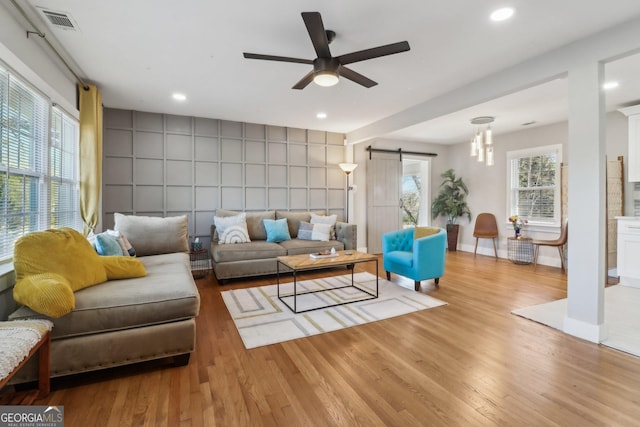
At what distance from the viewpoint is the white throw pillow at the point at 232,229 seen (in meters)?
4.38

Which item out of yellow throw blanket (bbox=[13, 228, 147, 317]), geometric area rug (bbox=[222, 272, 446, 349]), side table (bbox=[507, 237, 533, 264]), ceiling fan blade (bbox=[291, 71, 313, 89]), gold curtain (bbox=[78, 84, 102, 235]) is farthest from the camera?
side table (bbox=[507, 237, 533, 264])

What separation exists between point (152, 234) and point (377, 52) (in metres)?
3.22

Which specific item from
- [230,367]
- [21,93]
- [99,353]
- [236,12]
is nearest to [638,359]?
[230,367]

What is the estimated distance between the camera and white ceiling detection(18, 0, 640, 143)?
2.11 meters

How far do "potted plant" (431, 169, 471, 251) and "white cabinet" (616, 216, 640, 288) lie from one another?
2770 millimetres

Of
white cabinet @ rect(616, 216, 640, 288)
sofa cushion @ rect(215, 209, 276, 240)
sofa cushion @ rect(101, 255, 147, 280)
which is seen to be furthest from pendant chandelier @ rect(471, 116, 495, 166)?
sofa cushion @ rect(101, 255, 147, 280)

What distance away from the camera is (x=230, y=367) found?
201 centimetres

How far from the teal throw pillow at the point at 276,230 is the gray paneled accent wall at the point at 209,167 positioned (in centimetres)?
65

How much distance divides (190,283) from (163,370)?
1.97ft

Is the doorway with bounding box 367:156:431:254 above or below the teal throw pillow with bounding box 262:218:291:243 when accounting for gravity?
above

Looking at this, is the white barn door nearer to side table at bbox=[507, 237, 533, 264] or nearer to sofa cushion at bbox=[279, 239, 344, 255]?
sofa cushion at bbox=[279, 239, 344, 255]

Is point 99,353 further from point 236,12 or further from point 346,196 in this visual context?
point 346,196

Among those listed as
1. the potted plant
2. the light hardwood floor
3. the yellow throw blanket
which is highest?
the potted plant

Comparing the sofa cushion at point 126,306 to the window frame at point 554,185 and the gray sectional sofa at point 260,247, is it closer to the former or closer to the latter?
the gray sectional sofa at point 260,247
